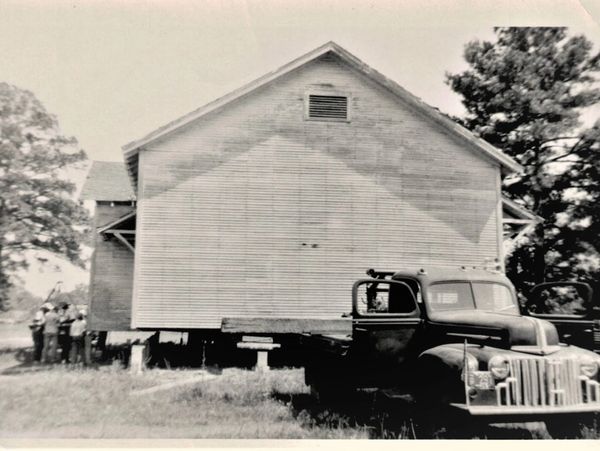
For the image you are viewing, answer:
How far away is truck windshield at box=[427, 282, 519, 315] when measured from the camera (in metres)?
6.80

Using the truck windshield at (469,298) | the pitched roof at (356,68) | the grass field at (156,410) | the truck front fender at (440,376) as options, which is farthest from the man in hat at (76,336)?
the truck front fender at (440,376)

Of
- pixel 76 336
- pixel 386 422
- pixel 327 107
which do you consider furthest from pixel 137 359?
pixel 327 107

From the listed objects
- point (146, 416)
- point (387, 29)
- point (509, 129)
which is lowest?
point (146, 416)

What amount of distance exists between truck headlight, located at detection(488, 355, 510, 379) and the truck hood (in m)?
0.34

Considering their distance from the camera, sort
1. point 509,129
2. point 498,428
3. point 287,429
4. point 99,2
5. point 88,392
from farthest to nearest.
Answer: point 509,129, point 88,392, point 99,2, point 287,429, point 498,428

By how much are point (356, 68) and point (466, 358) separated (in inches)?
413

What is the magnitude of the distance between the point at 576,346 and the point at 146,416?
5.93m

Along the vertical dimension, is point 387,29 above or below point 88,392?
above

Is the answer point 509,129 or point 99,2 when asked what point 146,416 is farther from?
point 509,129

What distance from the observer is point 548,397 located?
5586 mm

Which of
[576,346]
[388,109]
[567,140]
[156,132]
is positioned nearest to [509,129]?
[567,140]

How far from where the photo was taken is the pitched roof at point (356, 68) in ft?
44.3

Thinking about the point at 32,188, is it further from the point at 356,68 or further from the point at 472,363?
the point at 472,363

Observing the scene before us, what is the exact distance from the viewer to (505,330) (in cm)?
586
